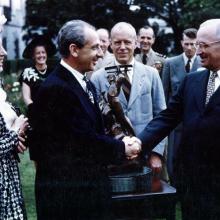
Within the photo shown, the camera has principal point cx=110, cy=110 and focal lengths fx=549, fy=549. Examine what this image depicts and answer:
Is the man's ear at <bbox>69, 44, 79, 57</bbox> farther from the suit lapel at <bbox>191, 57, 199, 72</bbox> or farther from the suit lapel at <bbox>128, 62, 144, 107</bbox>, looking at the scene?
the suit lapel at <bbox>191, 57, 199, 72</bbox>

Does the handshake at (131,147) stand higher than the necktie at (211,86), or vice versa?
the necktie at (211,86)

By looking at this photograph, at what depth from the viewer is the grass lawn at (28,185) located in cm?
662

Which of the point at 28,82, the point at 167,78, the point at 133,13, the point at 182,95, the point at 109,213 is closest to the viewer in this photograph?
the point at 109,213

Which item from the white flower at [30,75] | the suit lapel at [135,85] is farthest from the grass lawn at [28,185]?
the suit lapel at [135,85]

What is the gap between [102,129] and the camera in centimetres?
399

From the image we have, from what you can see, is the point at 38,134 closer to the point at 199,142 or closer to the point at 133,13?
the point at 199,142

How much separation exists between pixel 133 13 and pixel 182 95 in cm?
2365

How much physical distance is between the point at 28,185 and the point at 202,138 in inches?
174

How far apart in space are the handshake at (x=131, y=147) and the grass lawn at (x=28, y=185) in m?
2.04

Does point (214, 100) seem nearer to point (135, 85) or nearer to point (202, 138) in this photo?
point (202, 138)

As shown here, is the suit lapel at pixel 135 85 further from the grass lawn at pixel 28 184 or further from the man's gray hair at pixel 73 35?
the grass lawn at pixel 28 184

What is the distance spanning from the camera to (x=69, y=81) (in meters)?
3.78

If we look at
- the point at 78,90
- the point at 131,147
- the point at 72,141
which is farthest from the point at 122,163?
the point at 78,90

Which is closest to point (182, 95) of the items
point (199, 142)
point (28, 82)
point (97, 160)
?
point (199, 142)
